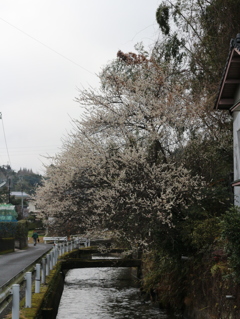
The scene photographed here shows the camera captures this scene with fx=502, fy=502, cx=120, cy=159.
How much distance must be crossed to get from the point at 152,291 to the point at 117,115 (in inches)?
303

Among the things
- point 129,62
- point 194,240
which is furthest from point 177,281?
point 129,62

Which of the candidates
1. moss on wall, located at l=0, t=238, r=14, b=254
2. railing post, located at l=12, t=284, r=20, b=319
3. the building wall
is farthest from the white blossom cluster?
moss on wall, located at l=0, t=238, r=14, b=254

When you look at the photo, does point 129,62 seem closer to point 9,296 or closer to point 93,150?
point 93,150

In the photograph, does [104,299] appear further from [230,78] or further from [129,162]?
[230,78]

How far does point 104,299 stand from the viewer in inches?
902

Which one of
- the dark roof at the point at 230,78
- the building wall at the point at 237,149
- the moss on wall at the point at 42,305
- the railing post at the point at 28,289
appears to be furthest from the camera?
the building wall at the point at 237,149

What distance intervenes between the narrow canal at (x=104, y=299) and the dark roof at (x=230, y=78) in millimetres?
7921

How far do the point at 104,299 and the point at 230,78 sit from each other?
11832 millimetres

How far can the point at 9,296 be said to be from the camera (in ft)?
28.5

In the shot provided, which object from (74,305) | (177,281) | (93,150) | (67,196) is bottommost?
(74,305)

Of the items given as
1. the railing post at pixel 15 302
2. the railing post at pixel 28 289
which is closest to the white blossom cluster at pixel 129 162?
the railing post at pixel 28 289

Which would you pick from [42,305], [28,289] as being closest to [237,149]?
[42,305]

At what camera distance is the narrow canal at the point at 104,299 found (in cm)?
1903

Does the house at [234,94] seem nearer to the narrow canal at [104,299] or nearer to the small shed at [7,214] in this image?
the narrow canal at [104,299]
